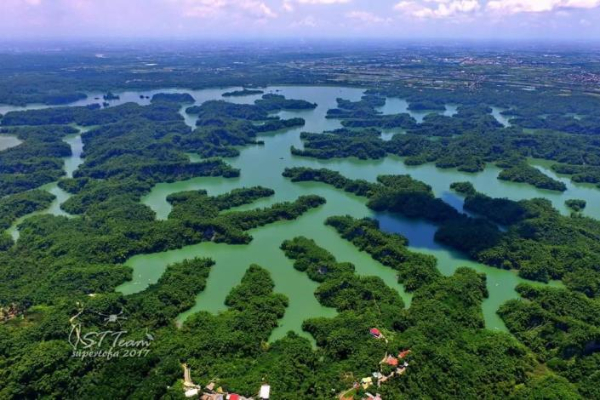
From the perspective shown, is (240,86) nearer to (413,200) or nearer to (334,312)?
(413,200)

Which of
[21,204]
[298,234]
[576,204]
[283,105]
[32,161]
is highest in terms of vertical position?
[283,105]

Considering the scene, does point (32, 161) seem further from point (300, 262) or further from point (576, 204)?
point (576, 204)

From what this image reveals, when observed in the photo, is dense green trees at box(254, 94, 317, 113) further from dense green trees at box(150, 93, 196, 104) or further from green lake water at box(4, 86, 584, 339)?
green lake water at box(4, 86, 584, 339)

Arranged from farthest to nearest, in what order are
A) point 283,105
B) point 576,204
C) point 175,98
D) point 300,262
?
point 175,98, point 283,105, point 576,204, point 300,262

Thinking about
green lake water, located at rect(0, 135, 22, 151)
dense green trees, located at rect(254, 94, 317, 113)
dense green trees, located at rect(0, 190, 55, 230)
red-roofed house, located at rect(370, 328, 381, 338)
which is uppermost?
dense green trees, located at rect(254, 94, 317, 113)

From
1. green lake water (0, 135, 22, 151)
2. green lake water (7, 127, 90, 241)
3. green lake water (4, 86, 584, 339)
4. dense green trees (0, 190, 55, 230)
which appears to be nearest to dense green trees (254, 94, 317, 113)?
green lake water (4, 86, 584, 339)

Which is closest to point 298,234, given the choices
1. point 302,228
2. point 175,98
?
point 302,228
